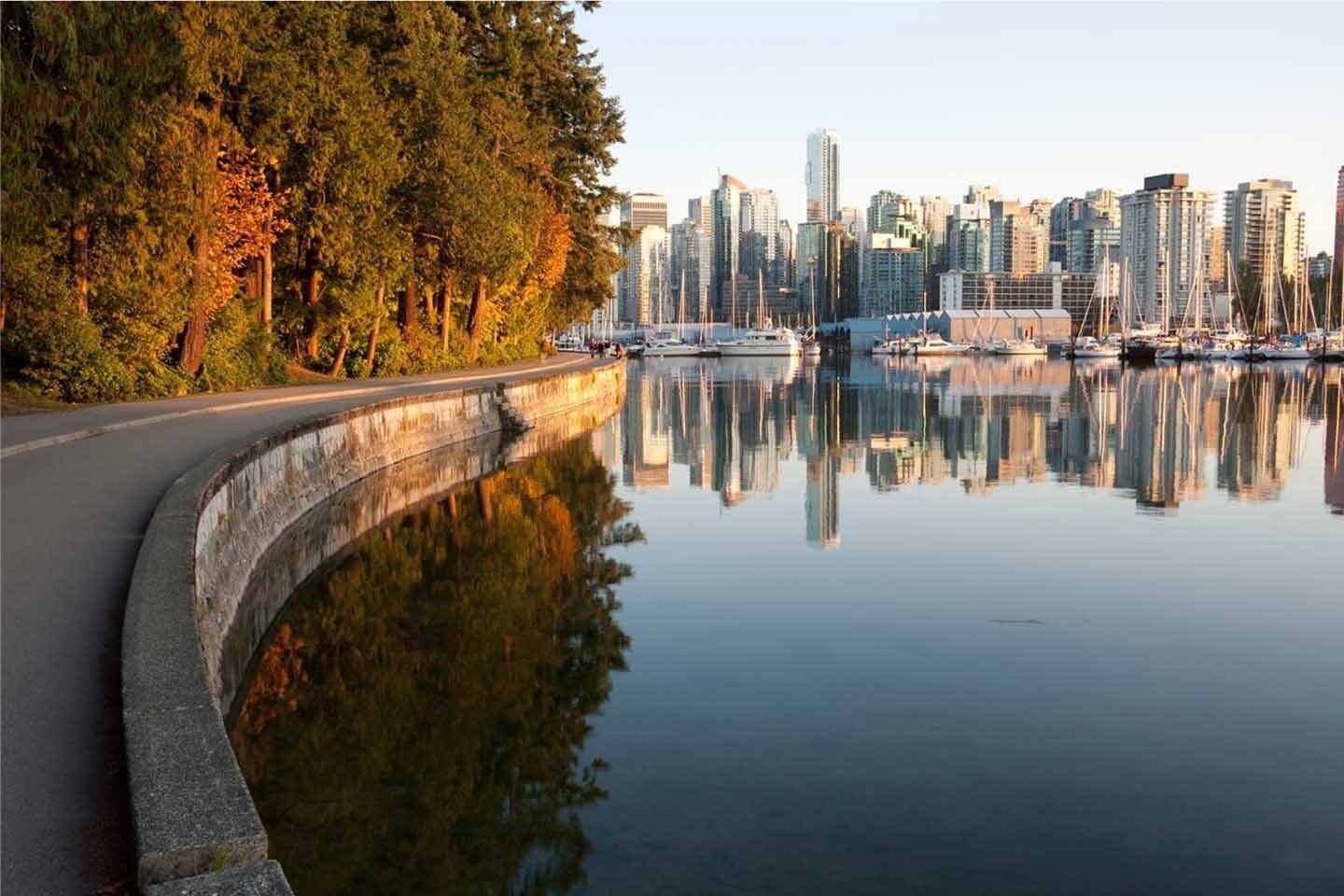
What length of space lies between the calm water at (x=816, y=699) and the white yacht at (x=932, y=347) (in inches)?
5425

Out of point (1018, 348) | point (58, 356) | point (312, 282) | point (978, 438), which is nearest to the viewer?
point (58, 356)

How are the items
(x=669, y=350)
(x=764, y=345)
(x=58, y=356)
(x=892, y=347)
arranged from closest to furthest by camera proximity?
(x=58, y=356)
(x=764, y=345)
(x=669, y=350)
(x=892, y=347)

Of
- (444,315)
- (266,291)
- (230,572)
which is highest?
(266,291)

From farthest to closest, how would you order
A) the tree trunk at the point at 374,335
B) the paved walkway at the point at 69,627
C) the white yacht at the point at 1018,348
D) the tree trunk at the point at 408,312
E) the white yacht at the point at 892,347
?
the white yacht at the point at 892,347 → the white yacht at the point at 1018,348 → the tree trunk at the point at 408,312 → the tree trunk at the point at 374,335 → the paved walkway at the point at 69,627

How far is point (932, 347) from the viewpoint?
529ft

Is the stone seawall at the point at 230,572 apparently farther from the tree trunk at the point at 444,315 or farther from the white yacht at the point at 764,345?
the white yacht at the point at 764,345

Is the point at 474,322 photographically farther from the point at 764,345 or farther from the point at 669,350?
the point at 669,350

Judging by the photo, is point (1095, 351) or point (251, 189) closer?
point (251, 189)

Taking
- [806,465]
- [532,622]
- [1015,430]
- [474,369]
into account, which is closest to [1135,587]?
[532,622]

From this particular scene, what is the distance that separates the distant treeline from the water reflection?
8926 millimetres

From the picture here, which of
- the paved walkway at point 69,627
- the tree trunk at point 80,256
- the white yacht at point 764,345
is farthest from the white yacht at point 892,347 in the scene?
the paved walkway at point 69,627

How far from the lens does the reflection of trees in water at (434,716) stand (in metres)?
8.38

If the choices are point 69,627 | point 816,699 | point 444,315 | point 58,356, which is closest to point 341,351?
point 444,315

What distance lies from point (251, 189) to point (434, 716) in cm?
2396
